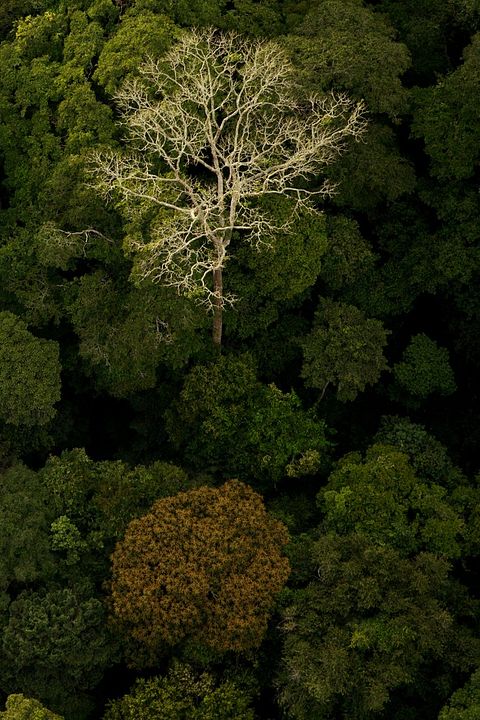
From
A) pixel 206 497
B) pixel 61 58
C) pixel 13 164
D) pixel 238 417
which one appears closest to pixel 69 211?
pixel 13 164

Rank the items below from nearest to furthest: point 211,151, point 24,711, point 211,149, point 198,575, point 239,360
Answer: point 24,711 → point 198,575 → point 211,149 → point 211,151 → point 239,360

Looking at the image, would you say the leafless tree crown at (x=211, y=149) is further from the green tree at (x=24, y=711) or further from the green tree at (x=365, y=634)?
the green tree at (x=24, y=711)

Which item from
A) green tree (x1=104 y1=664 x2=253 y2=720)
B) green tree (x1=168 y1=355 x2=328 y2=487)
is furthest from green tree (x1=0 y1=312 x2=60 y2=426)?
green tree (x1=104 y1=664 x2=253 y2=720)

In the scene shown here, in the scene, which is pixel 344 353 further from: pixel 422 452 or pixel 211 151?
pixel 211 151

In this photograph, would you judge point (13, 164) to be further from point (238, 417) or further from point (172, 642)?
point (172, 642)

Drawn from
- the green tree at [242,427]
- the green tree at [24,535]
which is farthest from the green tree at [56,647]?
the green tree at [242,427]

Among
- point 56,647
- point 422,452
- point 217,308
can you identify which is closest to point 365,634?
point 422,452
